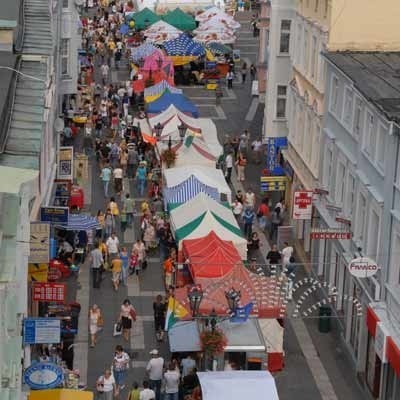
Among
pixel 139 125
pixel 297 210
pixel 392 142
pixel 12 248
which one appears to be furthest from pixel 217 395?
pixel 139 125

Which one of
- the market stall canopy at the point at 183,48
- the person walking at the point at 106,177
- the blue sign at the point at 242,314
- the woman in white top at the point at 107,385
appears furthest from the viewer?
the market stall canopy at the point at 183,48

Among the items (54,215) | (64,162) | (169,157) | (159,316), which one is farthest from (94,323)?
(169,157)

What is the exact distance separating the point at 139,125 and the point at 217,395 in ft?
95.9

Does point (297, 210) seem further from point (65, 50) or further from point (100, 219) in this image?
point (65, 50)

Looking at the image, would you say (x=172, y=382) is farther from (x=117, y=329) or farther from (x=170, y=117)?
(x=170, y=117)

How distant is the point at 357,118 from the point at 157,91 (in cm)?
2569

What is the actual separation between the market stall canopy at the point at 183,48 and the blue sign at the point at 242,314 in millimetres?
43287

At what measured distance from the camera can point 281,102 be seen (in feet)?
167

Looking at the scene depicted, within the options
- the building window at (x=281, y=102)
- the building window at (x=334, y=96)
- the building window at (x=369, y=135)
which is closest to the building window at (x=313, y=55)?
the building window at (x=334, y=96)

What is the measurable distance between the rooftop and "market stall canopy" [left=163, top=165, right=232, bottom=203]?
6.61 meters

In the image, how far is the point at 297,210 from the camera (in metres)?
39.2

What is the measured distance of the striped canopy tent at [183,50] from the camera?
72.4 meters

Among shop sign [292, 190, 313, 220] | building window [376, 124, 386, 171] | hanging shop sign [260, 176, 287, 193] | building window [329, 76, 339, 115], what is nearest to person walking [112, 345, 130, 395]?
building window [376, 124, 386, 171]

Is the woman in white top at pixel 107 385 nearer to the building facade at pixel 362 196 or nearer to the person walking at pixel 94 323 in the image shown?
Answer: the person walking at pixel 94 323
